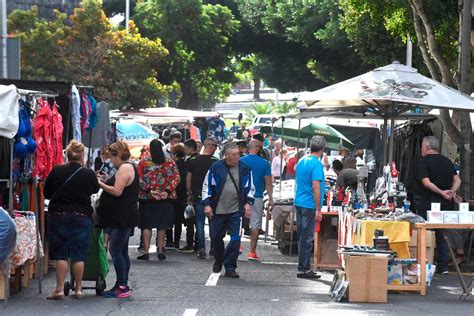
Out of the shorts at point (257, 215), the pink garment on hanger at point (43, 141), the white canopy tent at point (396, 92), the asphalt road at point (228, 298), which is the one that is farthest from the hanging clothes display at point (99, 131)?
the pink garment on hanger at point (43, 141)

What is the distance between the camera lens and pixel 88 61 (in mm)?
41812

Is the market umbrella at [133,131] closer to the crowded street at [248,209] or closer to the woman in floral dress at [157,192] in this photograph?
the crowded street at [248,209]

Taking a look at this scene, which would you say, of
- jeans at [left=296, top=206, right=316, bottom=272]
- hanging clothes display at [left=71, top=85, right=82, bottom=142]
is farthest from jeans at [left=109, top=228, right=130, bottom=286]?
hanging clothes display at [left=71, top=85, right=82, bottom=142]

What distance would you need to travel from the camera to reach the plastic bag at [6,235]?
12039 millimetres

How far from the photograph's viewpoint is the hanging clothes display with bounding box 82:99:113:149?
59.6ft

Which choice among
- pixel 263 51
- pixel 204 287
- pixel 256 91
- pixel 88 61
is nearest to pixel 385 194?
pixel 204 287

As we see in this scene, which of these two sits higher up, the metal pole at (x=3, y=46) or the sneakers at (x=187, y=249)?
the metal pole at (x=3, y=46)

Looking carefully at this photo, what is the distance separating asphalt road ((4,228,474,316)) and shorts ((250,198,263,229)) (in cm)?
151

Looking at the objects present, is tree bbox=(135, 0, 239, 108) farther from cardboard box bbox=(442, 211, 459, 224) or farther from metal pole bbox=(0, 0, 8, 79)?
cardboard box bbox=(442, 211, 459, 224)

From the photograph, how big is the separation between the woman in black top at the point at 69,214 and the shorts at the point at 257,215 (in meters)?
5.26

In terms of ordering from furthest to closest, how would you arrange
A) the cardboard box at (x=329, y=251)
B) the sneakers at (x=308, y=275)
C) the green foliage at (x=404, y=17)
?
the green foliage at (x=404, y=17) < the cardboard box at (x=329, y=251) < the sneakers at (x=308, y=275)

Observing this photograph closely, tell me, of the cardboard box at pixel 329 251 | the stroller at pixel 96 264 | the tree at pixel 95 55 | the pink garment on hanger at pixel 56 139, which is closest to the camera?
the stroller at pixel 96 264

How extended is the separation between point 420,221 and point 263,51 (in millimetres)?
41623

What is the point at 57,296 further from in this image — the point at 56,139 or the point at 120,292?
the point at 56,139
